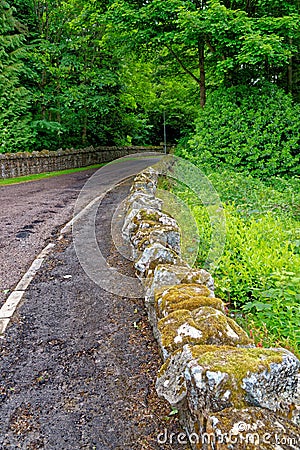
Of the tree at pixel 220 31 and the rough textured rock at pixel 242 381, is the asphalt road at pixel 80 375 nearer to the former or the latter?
the rough textured rock at pixel 242 381

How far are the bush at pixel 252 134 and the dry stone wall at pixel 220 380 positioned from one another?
707 cm

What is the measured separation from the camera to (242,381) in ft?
5.86

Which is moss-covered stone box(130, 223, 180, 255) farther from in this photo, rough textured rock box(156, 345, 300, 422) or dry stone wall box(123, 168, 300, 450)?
rough textured rock box(156, 345, 300, 422)

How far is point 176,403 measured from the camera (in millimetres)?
2139

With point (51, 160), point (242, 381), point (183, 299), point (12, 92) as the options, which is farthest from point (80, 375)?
point (12, 92)

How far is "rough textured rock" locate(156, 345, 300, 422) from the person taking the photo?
1778 millimetres

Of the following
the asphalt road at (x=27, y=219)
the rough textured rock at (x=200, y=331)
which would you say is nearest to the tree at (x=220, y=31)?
the asphalt road at (x=27, y=219)

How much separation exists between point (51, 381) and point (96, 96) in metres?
18.3

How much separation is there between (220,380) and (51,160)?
17.1m

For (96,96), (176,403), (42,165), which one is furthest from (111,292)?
(96,96)

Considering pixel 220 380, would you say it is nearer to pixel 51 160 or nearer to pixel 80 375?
pixel 80 375

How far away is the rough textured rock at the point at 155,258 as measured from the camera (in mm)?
3691

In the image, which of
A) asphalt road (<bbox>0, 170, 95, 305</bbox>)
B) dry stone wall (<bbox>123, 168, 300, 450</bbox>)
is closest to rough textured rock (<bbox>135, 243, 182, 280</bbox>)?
dry stone wall (<bbox>123, 168, 300, 450</bbox>)

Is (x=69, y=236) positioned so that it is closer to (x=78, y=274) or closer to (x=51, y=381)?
(x=78, y=274)
